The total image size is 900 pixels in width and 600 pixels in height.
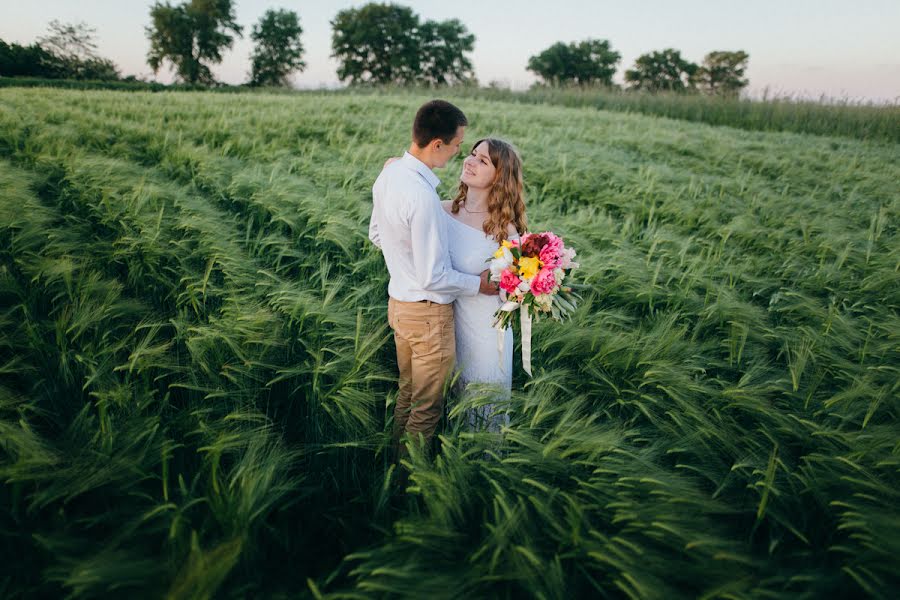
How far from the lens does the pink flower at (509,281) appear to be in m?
1.98

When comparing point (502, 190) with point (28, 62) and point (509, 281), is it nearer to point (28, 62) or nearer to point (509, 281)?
point (509, 281)

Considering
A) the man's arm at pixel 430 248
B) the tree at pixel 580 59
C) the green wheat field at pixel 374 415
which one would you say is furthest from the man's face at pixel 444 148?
the tree at pixel 580 59

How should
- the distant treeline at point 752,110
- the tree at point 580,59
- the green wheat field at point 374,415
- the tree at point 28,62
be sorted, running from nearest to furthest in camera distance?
the green wheat field at point 374,415, the distant treeline at point 752,110, the tree at point 28,62, the tree at point 580,59

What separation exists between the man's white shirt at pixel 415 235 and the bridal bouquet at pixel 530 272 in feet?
0.54

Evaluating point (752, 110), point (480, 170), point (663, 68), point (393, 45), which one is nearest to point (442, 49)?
point (393, 45)

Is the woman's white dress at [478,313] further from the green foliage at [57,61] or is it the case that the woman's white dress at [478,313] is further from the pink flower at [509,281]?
the green foliage at [57,61]

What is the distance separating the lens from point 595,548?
4.19ft

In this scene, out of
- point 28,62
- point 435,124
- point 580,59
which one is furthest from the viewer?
point 580,59

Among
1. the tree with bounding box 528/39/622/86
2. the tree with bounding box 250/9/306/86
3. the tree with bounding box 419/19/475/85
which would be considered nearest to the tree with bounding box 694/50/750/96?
the tree with bounding box 528/39/622/86

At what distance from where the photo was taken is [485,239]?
7.51 ft

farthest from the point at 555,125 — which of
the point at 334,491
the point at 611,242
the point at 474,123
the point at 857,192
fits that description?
the point at 334,491

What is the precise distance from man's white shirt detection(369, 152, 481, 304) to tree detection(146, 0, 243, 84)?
56.8 m

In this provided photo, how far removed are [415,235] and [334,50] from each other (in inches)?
2385

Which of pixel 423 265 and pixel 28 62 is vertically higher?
pixel 28 62
